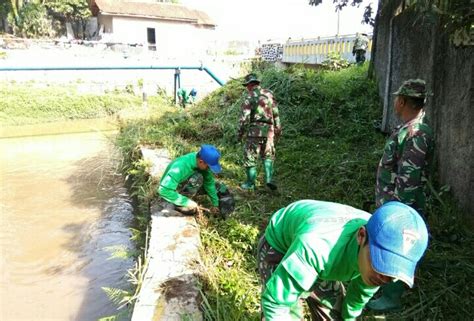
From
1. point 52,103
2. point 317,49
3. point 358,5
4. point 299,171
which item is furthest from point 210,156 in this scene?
point 52,103

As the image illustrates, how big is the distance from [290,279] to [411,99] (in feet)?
6.61

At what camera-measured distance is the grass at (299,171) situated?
10.0 ft

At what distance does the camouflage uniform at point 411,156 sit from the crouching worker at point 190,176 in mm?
1711

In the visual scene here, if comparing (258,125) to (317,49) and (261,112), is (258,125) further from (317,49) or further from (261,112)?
(317,49)

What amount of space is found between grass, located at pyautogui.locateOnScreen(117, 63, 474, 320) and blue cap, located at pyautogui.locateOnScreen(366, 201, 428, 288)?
1682 millimetres

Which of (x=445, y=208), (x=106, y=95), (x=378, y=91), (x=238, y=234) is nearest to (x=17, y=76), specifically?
(x=106, y=95)

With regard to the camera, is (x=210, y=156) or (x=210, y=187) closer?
(x=210, y=156)

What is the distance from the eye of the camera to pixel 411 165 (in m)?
2.90

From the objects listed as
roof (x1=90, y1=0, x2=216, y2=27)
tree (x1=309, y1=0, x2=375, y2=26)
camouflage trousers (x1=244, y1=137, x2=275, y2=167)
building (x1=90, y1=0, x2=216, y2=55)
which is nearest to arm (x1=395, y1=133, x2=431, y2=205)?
camouflage trousers (x1=244, y1=137, x2=275, y2=167)

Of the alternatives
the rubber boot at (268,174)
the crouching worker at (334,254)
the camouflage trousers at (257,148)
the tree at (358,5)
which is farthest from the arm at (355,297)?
the tree at (358,5)

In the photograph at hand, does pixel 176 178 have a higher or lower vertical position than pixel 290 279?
lower

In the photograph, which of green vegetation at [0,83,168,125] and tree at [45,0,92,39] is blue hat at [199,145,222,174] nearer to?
green vegetation at [0,83,168,125]

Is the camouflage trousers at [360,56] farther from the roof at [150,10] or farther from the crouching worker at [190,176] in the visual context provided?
the roof at [150,10]

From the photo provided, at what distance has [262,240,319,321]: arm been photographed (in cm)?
154
